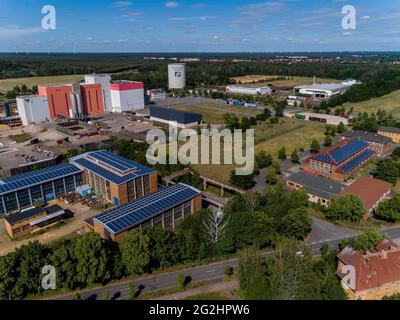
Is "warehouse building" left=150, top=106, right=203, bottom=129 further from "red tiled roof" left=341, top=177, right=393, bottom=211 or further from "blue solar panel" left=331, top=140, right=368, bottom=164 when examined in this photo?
"red tiled roof" left=341, top=177, right=393, bottom=211

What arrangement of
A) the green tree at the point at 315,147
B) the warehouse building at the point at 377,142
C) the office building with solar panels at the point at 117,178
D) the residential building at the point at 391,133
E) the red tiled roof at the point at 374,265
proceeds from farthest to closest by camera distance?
the residential building at the point at 391,133 → the green tree at the point at 315,147 → the warehouse building at the point at 377,142 → the office building with solar panels at the point at 117,178 → the red tiled roof at the point at 374,265

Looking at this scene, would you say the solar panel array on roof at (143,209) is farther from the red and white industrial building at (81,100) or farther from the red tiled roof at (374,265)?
the red and white industrial building at (81,100)

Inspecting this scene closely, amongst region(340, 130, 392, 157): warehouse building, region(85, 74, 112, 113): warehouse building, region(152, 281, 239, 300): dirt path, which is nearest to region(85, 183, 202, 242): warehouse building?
region(152, 281, 239, 300): dirt path

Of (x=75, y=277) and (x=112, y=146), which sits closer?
(x=75, y=277)

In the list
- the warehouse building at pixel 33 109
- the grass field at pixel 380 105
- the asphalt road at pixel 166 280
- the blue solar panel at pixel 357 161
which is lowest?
the asphalt road at pixel 166 280

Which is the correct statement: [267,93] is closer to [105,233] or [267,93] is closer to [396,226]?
[396,226]

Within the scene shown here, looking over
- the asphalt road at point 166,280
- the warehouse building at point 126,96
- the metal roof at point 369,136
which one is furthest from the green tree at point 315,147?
the warehouse building at point 126,96

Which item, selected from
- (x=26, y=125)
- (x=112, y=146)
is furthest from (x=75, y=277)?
→ (x=26, y=125)

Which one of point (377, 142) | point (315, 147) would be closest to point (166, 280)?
point (315, 147)

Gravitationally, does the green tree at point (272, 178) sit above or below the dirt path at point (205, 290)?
above
